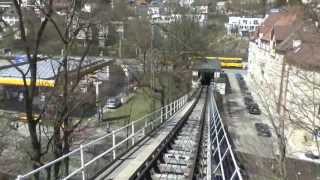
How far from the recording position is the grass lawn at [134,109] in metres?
38.4

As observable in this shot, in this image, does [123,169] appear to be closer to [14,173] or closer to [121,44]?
[14,173]

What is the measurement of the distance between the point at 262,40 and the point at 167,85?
14.4 metres

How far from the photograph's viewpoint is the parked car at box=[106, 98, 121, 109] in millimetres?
42281

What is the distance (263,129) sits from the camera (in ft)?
110

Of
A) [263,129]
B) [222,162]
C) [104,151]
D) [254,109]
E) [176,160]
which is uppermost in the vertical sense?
[222,162]

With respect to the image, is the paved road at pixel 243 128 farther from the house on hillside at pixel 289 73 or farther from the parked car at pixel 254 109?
the house on hillside at pixel 289 73

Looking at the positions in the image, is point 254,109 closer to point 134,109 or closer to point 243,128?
point 243,128

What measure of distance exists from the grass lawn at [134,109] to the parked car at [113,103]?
554 mm

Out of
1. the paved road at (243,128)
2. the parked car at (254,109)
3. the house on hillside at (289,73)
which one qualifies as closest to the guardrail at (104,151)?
the house on hillside at (289,73)

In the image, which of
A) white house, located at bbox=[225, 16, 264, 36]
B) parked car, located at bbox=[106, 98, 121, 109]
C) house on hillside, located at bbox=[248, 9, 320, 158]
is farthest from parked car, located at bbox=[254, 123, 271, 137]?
white house, located at bbox=[225, 16, 264, 36]

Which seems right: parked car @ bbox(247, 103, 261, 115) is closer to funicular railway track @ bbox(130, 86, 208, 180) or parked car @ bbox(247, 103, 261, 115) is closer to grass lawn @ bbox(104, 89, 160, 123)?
grass lawn @ bbox(104, 89, 160, 123)

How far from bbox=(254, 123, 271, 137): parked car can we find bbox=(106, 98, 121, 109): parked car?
16.4 metres

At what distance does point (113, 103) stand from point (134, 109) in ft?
9.06

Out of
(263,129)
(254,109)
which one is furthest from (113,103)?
(263,129)
